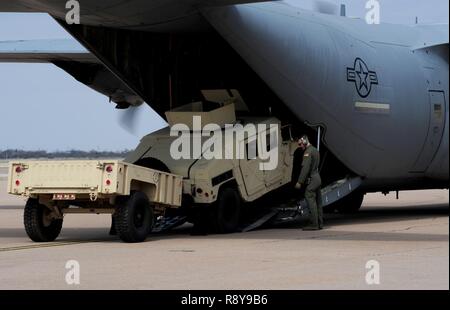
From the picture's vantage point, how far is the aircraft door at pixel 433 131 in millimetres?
19641

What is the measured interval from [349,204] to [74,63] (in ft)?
25.6

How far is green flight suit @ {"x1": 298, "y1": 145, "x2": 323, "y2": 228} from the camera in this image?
52.7 feet

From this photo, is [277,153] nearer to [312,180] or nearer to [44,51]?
[312,180]

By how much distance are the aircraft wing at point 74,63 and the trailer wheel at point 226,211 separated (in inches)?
238

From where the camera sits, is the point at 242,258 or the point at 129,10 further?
the point at 129,10

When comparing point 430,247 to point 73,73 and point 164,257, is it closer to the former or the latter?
point 164,257

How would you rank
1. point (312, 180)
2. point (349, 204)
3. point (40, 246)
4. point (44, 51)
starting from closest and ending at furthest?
1. point (40, 246)
2. point (312, 180)
3. point (44, 51)
4. point (349, 204)

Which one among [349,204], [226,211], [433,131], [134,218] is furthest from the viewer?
[349,204]

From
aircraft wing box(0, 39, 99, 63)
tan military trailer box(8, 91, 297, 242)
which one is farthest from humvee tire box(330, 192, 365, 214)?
aircraft wing box(0, 39, 99, 63)

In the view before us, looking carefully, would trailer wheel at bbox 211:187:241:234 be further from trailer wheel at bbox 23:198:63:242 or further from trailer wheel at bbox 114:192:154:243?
trailer wheel at bbox 23:198:63:242

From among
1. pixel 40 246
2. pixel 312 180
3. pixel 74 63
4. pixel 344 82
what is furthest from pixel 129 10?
pixel 74 63

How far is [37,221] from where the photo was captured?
47.7ft

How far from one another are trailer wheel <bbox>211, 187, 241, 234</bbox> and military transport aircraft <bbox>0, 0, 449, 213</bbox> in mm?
2280

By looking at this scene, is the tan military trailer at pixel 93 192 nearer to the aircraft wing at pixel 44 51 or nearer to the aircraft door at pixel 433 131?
the aircraft wing at pixel 44 51
